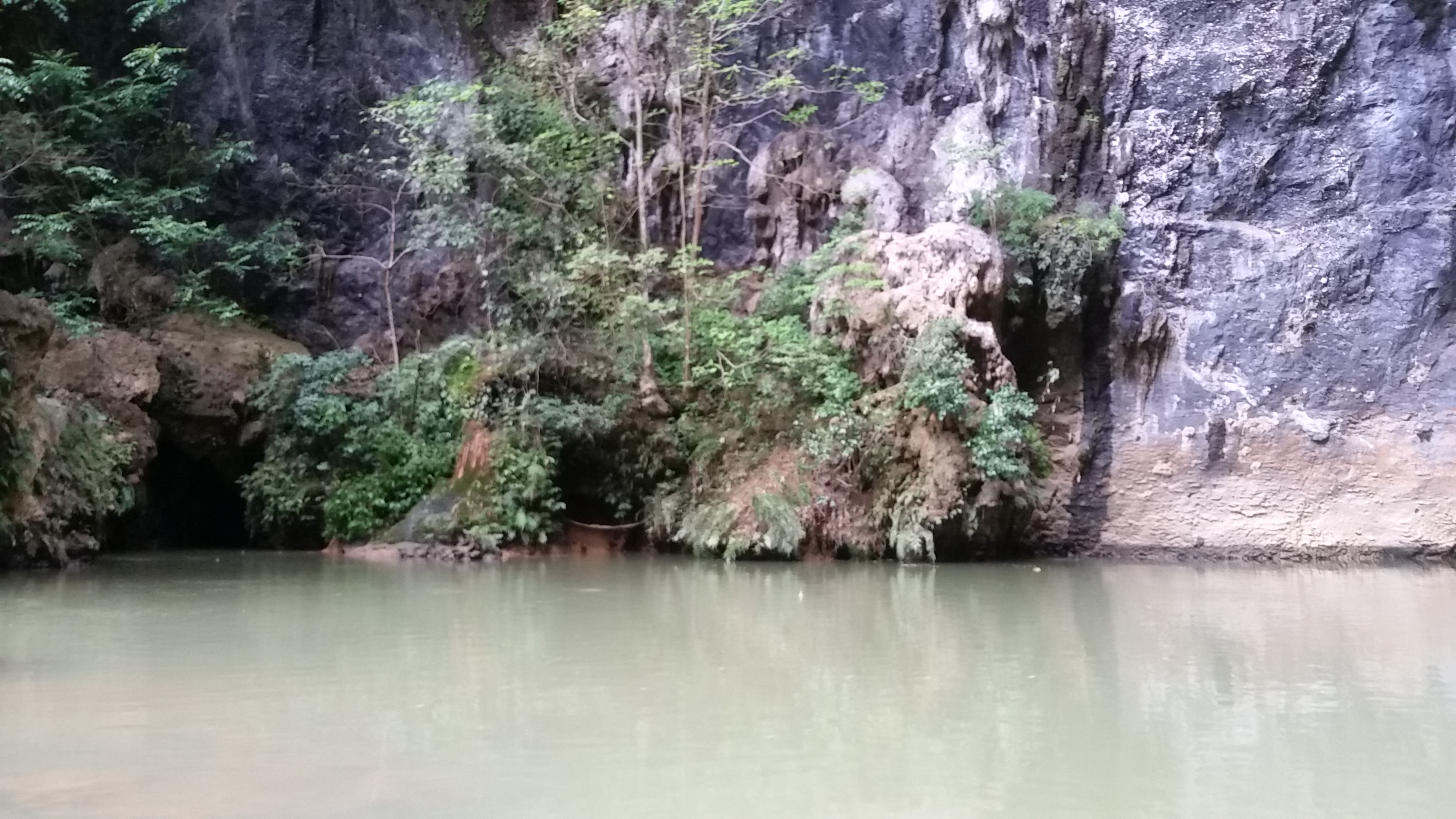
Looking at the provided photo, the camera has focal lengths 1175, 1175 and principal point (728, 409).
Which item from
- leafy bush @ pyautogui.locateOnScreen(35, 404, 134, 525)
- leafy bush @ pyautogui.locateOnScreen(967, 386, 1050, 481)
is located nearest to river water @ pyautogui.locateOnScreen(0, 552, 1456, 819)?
leafy bush @ pyautogui.locateOnScreen(35, 404, 134, 525)

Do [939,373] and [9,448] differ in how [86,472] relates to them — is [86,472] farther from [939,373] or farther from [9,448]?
[939,373]

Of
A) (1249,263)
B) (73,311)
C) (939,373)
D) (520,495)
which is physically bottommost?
(520,495)

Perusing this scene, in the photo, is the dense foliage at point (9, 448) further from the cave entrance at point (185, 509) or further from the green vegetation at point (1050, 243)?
the green vegetation at point (1050, 243)

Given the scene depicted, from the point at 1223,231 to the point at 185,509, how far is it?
14.4m

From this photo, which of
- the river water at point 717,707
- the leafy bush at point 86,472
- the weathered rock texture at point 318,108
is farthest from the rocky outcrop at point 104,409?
the river water at point 717,707

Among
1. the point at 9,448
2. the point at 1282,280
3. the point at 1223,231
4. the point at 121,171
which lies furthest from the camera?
the point at 121,171

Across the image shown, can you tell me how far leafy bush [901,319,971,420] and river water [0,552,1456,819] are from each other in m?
3.71

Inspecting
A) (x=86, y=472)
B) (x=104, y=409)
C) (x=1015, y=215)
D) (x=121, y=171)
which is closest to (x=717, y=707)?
(x=86, y=472)

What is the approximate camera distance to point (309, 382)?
47.6 feet

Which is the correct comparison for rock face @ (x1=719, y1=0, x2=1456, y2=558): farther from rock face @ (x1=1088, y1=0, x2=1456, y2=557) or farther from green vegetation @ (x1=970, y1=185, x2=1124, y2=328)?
green vegetation @ (x1=970, y1=185, x2=1124, y2=328)

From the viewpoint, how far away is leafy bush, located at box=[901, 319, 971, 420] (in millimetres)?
12508

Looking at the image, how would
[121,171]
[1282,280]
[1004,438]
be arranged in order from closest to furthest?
[1004,438]
[1282,280]
[121,171]

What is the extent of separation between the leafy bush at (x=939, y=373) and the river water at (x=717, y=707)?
371 centimetres

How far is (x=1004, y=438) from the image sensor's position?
12.5 meters
